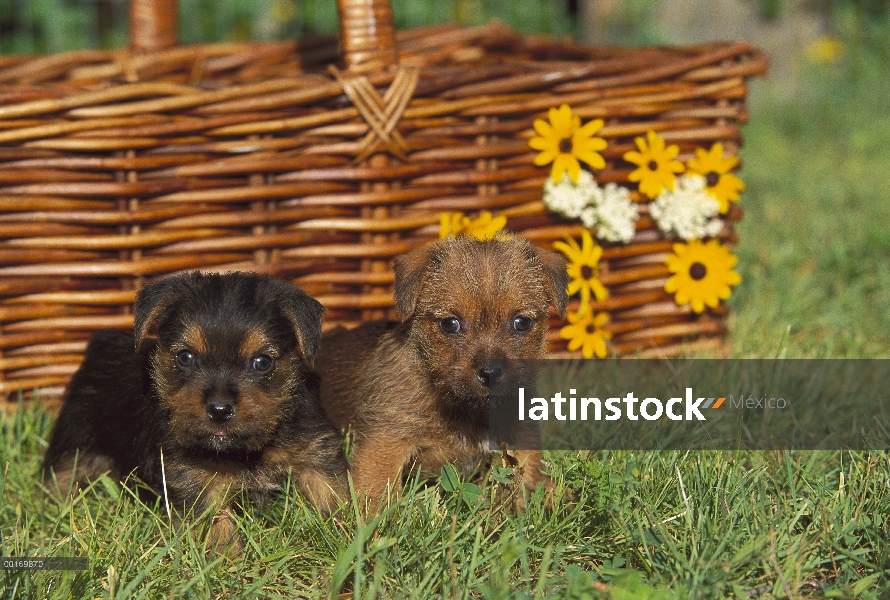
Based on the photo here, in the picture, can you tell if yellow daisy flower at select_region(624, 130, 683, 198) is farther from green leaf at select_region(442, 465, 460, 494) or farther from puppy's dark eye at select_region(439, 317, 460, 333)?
green leaf at select_region(442, 465, 460, 494)

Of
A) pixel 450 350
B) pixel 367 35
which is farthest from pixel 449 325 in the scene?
pixel 367 35

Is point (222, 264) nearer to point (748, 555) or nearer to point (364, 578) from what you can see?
point (364, 578)

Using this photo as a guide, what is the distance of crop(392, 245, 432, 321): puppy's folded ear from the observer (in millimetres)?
3152

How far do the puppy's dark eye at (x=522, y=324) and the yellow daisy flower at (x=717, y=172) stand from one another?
174 cm

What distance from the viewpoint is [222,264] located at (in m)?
3.90

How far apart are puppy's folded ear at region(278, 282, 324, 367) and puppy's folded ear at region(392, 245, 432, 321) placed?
0.31 metres

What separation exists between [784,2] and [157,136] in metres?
10.2

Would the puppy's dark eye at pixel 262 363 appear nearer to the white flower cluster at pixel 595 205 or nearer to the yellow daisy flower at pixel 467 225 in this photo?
the yellow daisy flower at pixel 467 225

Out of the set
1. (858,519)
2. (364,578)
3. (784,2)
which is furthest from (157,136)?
(784,2)

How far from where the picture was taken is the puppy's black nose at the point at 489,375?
288 cm

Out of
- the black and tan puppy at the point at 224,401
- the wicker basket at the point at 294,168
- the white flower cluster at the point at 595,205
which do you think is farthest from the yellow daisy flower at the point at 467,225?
the black and tan puppy at the point at 224,401

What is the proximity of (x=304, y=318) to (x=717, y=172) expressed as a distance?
2.50m

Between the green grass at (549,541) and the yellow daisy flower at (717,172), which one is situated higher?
the yellow daisy flower at (717,172)

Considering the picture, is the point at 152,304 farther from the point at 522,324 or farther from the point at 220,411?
the point at 522,324
